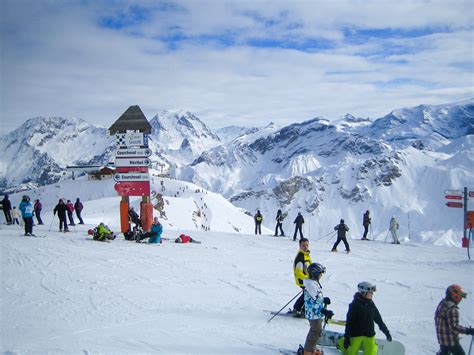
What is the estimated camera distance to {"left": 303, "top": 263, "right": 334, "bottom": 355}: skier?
6611 millimetres

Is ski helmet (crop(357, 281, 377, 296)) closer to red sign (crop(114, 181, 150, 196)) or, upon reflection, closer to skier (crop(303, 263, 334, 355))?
skier (crop(303, 263, 334, 355))

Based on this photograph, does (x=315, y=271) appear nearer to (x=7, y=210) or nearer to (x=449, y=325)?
(x=449, y=325)

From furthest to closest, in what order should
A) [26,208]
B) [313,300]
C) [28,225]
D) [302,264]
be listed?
[28,225]
[26,208]
[302,264]
[313,300]

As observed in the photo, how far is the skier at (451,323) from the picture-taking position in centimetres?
648

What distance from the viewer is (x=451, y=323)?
651 centimetres

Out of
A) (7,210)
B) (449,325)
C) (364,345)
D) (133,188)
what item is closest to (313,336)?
(364,345)

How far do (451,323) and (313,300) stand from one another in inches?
84.8

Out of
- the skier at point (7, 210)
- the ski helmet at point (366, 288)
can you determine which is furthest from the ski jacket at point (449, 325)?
the skier at point (7, 210)

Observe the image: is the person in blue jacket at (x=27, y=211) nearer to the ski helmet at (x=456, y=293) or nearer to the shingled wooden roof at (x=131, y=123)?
the shingled wooden roof at (x=131, y=123)

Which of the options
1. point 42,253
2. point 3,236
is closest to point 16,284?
point 42,253

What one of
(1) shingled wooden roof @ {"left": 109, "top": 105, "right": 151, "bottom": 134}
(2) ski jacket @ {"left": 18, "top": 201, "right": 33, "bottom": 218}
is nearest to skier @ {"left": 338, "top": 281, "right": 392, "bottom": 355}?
(2) ski jacket @ {"left": 18, "top": 201, "right": 33, "bottom": 218}

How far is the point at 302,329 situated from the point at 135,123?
13636 millimetres

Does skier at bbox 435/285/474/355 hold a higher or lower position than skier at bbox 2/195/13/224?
A: lower

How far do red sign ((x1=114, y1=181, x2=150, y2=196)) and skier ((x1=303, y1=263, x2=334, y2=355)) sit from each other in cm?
1382
